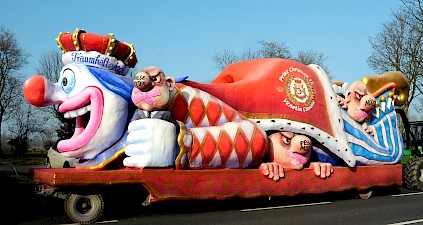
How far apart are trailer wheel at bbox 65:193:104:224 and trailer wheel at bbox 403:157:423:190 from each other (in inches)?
312

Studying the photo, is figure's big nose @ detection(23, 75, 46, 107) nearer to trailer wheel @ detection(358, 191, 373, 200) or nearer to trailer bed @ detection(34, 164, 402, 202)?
trailer bed @ detection(34, 164, 402, 202)

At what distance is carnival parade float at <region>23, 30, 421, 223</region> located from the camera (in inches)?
282

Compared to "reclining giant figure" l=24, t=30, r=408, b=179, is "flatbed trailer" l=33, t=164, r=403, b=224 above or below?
below

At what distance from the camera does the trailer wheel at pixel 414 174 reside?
11453mm

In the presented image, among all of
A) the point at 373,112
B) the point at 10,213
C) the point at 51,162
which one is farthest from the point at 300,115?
the point at 51,162

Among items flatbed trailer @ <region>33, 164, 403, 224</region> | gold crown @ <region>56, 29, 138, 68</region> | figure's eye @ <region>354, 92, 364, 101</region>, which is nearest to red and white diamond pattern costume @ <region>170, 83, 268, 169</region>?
flatbed trailer @ <region>33, 164, 403, 224</region>

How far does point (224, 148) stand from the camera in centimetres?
782

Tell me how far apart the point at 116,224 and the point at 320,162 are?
14.8 feet

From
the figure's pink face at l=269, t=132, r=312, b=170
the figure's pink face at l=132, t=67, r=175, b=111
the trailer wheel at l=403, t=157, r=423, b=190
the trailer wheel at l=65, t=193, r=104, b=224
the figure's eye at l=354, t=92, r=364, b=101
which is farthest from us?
the trailer wheel at l=403, t=157, r=423, b=190

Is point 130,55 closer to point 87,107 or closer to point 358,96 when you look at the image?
point 87,107

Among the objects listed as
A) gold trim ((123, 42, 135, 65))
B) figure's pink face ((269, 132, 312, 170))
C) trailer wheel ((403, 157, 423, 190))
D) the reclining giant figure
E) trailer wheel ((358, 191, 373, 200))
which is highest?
gold trim ((123, 42, 135, 65))

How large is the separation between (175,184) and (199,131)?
97cm

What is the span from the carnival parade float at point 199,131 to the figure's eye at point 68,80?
0.02 m

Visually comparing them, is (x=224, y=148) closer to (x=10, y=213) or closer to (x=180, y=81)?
(x=180, y=81)
